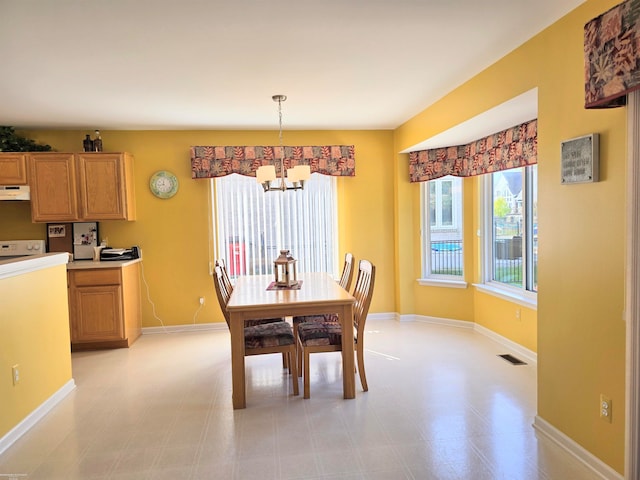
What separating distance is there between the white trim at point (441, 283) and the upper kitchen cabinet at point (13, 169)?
4636 millimetres

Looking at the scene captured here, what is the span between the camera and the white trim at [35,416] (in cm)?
264

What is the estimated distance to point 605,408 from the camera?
7.18 ft

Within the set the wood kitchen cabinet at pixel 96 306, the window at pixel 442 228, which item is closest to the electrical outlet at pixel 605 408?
the window at pixel 442 228

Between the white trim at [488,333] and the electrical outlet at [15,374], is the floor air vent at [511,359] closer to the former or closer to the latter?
Result: the white trim at [488,333]

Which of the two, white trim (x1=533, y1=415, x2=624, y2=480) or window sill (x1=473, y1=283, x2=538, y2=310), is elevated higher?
window sill (x1=473, y1=283, x2=538, y2=310)

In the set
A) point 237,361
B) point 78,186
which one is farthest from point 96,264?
point 237,361

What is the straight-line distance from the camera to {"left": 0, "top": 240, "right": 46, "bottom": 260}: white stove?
16.3ft

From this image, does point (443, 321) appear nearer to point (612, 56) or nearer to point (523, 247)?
point (523, 247)

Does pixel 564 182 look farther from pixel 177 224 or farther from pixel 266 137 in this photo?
pixel 177 224

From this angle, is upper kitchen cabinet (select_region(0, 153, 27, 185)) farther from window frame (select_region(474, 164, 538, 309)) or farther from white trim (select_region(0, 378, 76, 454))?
window frame (select_region(474, 164, 538, 309))

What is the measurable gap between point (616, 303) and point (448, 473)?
119 cm

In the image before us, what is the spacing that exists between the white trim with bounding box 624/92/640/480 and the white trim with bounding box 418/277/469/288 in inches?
123

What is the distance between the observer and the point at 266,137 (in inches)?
211

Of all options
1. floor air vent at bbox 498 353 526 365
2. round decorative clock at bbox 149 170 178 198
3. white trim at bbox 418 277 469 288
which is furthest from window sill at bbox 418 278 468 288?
round decorative clock at bbox 149 170 178 198
